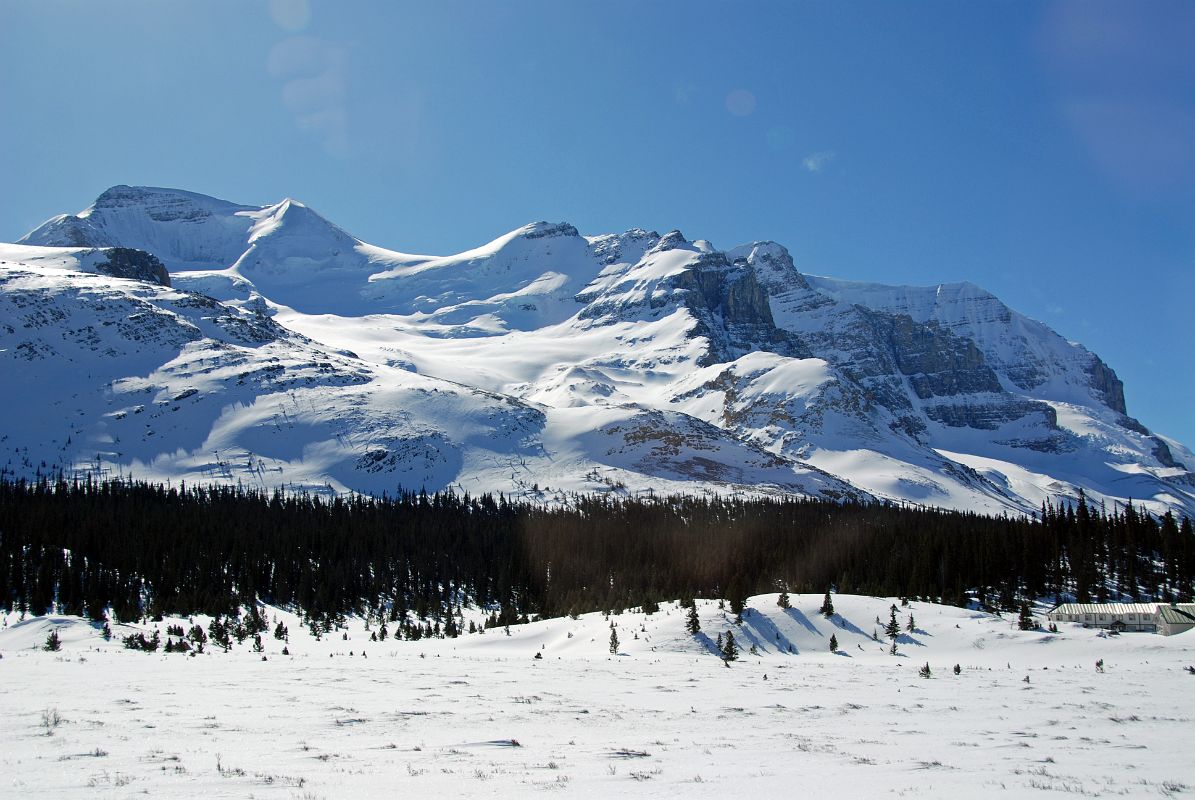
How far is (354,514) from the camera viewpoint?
495 ft

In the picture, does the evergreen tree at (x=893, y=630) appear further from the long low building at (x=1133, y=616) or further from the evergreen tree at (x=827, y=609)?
the long low building at (x=1133, y=616)

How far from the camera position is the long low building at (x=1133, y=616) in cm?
6456

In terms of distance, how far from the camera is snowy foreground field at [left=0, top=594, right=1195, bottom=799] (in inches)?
716

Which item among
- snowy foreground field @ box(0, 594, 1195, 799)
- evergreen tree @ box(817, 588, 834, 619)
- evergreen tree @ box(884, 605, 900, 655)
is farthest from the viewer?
evergreen tree @ box(817, 588, 834, 619)

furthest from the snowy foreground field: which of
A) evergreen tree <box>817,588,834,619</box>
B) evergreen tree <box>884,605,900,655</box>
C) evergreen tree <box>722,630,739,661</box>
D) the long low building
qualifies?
the long low building

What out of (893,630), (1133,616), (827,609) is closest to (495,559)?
(827,609)

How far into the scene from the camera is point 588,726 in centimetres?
2638

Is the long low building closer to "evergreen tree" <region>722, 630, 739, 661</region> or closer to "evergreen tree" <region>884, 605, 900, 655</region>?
"evergreen tree" <region>884, 605, 900, 655</region>

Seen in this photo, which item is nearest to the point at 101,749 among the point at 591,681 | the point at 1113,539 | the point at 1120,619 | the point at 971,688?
the point at 591,681

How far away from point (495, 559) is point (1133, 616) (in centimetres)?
8103

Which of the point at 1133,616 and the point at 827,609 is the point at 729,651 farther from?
the point at 1133,616

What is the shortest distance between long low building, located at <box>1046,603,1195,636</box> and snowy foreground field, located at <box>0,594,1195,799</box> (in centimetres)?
1465

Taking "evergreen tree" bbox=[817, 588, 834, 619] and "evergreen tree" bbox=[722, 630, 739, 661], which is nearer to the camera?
"evergreen tree" bbox=[722, 630, 739, 661]

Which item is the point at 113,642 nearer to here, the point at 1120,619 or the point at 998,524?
the point at 1120,619
